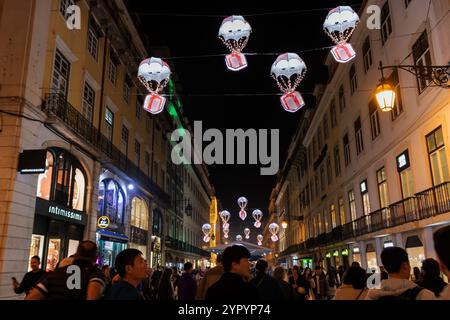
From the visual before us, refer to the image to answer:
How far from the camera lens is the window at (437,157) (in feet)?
42.6

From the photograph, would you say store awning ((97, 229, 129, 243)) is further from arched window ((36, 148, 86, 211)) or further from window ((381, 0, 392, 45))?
window ((381, 0, 392, 45))

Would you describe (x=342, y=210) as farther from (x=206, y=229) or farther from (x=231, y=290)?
(x=231, y=290)

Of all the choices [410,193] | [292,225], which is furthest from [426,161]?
[292,225]

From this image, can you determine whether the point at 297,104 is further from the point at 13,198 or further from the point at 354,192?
the point at 354,192

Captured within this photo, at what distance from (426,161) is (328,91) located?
52.3 ft

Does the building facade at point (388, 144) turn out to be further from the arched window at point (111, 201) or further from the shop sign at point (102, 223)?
the arched window at point (111, 201)

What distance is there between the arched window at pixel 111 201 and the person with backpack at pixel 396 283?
58.5 feet

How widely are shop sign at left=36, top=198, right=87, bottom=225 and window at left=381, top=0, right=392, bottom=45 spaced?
15.6 m

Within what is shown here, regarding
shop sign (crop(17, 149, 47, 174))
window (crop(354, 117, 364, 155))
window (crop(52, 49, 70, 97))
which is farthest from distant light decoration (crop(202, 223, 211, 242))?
shop sign (crop(17, 149, 47, 174))

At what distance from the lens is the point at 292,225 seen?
5719cm

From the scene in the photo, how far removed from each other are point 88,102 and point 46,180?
545cm

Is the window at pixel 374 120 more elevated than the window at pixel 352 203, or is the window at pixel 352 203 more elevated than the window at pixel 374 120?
the window at pixel 374 120

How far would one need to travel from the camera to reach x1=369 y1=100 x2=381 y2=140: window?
19.6m

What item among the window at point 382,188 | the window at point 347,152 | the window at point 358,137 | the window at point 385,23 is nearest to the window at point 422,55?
the window at point 385,23
